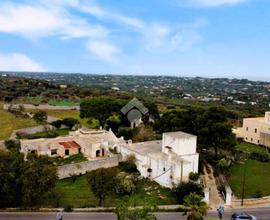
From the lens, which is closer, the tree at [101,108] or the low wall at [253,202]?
the low wall at [253,202]

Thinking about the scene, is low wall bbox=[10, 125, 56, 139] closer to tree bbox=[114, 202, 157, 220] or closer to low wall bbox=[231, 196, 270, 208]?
low wall bbox=[231, 196, 270, 208]

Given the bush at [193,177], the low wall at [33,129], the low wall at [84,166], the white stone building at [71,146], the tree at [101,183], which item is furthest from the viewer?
the low wall at [33,129]

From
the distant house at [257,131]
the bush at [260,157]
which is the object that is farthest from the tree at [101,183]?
the distant house at [257,131]

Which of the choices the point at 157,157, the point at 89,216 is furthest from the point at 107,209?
the point at 157,157

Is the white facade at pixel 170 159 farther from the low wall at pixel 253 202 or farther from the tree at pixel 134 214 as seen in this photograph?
the tree at pixel 134 214

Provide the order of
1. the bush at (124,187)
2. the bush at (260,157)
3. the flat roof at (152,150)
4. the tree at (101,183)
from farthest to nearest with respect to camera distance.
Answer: the bush at (260,157) → the flat roof at (152,150) → the bush at (124,187) → the tree at (101,183)

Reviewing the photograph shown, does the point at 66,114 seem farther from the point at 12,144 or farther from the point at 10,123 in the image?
the point at 12,144

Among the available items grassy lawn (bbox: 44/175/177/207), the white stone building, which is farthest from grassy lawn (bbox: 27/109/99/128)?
grassy lawn (bbox: 44/175/177/207)
